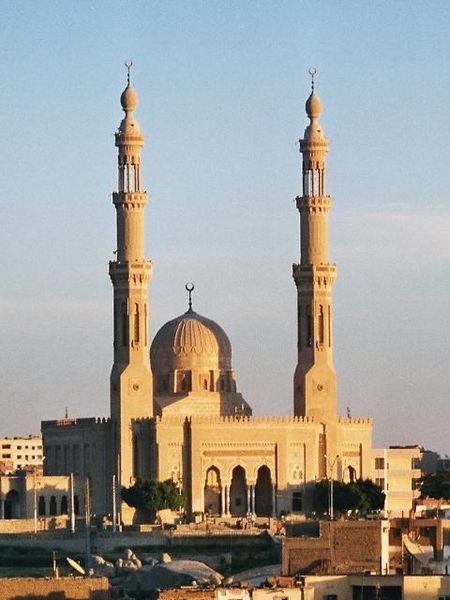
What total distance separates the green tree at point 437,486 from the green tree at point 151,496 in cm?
1044

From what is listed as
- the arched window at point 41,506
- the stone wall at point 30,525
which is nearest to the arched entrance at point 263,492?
the arched window at point 41,506

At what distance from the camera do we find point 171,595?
47.2 meters

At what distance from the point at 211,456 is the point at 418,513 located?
128 ft

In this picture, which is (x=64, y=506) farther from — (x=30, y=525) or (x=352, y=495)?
(x=352, y=495)

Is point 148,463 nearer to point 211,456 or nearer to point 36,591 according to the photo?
point 211,456

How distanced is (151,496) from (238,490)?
298 inches

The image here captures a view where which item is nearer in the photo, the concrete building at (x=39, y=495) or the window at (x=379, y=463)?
the concrete building at (x=39, y=495)

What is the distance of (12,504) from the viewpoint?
105000 mm

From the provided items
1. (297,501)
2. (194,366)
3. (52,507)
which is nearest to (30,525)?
(52,507)

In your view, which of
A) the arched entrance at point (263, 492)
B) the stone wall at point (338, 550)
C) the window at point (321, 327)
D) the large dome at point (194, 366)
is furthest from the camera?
the large dome at point (194, 366)

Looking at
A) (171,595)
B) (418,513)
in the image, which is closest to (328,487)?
(418,513)

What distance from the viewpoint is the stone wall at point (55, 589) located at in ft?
169

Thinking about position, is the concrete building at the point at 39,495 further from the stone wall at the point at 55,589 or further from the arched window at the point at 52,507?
the stone wall at the point at 55,589

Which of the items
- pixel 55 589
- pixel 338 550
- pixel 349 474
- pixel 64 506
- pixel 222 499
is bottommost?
pixel 55 589
